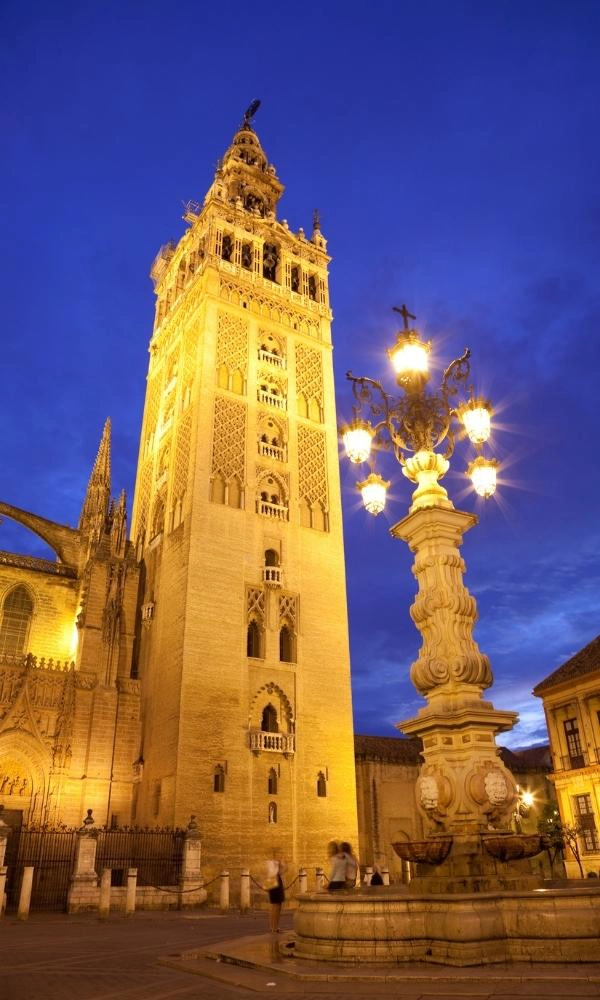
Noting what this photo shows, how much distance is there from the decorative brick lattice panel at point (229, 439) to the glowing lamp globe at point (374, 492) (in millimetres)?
16526

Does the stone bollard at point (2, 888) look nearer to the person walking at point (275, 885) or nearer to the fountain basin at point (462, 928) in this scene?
the person walking at point (275, 885)

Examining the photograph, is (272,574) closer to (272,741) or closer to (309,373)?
(272,741)

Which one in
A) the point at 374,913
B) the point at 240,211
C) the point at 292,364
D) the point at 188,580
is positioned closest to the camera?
the point at 374,913

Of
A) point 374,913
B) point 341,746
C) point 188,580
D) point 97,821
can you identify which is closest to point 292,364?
point 188,580

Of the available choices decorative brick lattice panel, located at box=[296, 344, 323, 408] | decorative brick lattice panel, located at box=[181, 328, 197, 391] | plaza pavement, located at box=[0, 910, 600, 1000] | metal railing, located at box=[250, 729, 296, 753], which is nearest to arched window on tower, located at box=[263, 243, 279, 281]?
decorative brick lattice panel, located at box=[296, 344, 323, 408]

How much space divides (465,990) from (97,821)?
20.5 meters

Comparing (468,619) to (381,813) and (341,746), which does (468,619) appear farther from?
(381,813)

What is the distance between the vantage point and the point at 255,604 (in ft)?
84.6

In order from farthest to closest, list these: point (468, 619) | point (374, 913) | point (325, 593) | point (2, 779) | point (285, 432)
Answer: point (285, 432) → point (325, 593) → point (2, 779) → point (468, 619) → point (374, 913)

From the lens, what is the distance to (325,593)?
27891 millimetres

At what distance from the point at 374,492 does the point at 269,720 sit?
51.6 feet

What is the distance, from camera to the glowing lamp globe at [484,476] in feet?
33.9

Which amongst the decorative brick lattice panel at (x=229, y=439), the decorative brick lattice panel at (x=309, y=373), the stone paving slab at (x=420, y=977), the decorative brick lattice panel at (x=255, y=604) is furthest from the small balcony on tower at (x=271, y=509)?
the stone paving slab at (x=420, y=977)

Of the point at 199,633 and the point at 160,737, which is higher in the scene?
the point at 199,633
